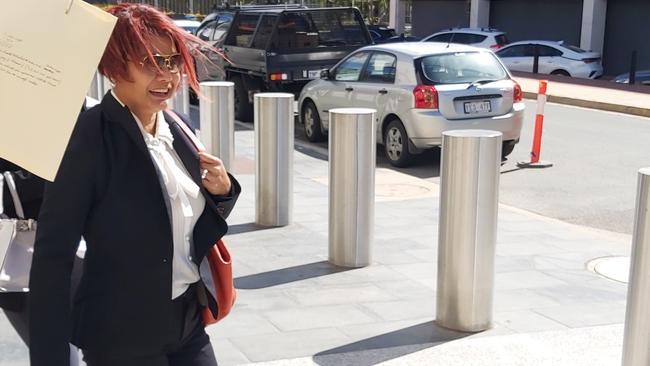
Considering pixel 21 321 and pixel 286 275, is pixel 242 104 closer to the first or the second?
pixel 286 275

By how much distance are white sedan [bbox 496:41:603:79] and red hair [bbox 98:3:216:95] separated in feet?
81.8

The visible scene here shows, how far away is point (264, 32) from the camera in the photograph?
1525 cm

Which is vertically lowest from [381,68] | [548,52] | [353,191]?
[548,52]

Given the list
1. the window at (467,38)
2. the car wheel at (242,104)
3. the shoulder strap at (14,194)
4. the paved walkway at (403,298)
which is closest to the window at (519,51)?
the window at (467,38)

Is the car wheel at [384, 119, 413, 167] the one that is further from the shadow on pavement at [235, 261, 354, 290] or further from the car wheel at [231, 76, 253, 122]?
the shadow on pavement at [235, 261, 354, 290]

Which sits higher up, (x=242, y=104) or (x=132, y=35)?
(x=132, y=35)

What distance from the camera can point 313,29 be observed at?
15.4 m

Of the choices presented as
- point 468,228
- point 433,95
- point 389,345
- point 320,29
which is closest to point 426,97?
point 433,95

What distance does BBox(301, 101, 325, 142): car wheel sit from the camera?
13.3m

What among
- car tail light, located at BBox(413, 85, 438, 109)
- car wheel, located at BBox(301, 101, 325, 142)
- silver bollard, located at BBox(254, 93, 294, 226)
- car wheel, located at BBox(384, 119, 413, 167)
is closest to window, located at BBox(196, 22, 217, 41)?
car wheel, located at BBox(301, 101, 325, 142)

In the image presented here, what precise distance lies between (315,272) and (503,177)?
17.2 ft

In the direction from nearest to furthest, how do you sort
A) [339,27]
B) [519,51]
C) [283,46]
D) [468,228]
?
[468,228]
[283,46]
[339,27]
[519,51]

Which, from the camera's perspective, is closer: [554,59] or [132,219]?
[132,219]

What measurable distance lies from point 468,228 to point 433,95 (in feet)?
19.6
